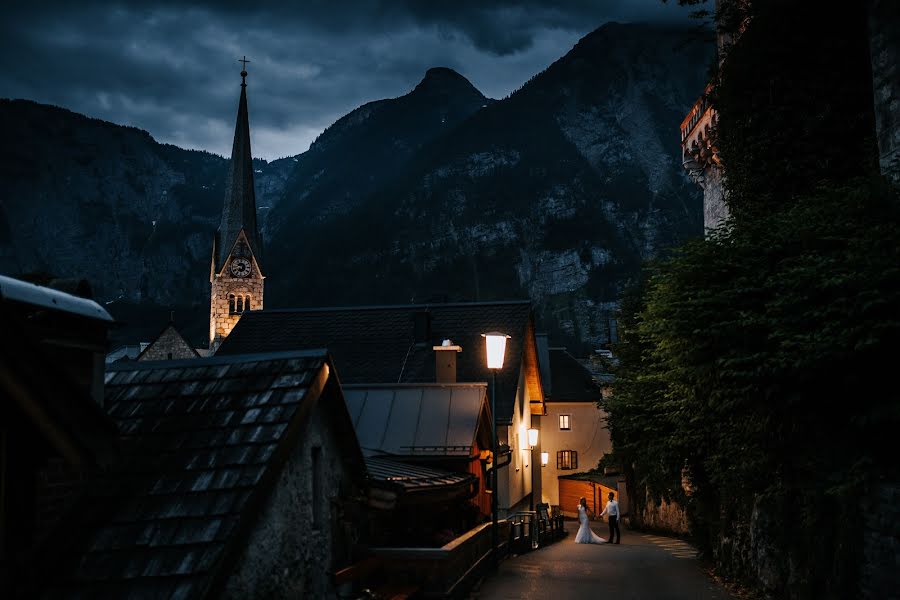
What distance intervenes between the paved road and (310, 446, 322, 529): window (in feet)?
18.8

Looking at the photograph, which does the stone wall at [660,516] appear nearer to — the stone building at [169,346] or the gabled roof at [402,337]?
the gabled roof at [402,337]

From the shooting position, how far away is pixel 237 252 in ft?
267

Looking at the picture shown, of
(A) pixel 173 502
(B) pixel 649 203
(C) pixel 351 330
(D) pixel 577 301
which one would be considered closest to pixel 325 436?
(A) pixel 173 502

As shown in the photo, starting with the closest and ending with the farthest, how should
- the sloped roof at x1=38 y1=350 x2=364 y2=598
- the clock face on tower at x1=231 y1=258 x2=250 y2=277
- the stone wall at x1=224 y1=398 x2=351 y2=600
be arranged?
the sloped roof at x1=38 y1=350 x2=364 y2=598 < the stone wall at x1=224 y1=398 x2=351 y2=600 < the clock face on tower at x1=231 y1=258 x2=250 y2=277

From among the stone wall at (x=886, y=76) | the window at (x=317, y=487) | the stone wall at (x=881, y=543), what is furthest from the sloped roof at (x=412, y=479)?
the stone wall at (x=886, y=76)

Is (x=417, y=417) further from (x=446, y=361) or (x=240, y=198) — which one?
(x=240, y=198)

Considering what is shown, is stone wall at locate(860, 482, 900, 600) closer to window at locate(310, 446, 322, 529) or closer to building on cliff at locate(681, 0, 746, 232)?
window at locate(310, 446, 322, 529)

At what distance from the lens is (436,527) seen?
16.7 meters

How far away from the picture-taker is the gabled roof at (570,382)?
2226 inches

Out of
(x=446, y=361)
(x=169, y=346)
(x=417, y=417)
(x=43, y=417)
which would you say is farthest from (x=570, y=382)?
(x=43, y=417)

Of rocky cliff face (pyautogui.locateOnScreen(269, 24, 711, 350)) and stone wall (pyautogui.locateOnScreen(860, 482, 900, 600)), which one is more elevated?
rocky cliff face (pyautogui.locateOnScreen(269, 24, 711, 350))

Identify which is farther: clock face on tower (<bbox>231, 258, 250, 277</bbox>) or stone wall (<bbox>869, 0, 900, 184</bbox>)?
clock face on tower (<bbox>231, 258, 250, 277</bbox>)

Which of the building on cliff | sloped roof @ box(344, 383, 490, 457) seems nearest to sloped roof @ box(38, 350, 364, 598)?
sloped roof @ box(344, 383, 490, 457)

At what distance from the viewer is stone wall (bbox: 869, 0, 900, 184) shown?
50.2 ft
